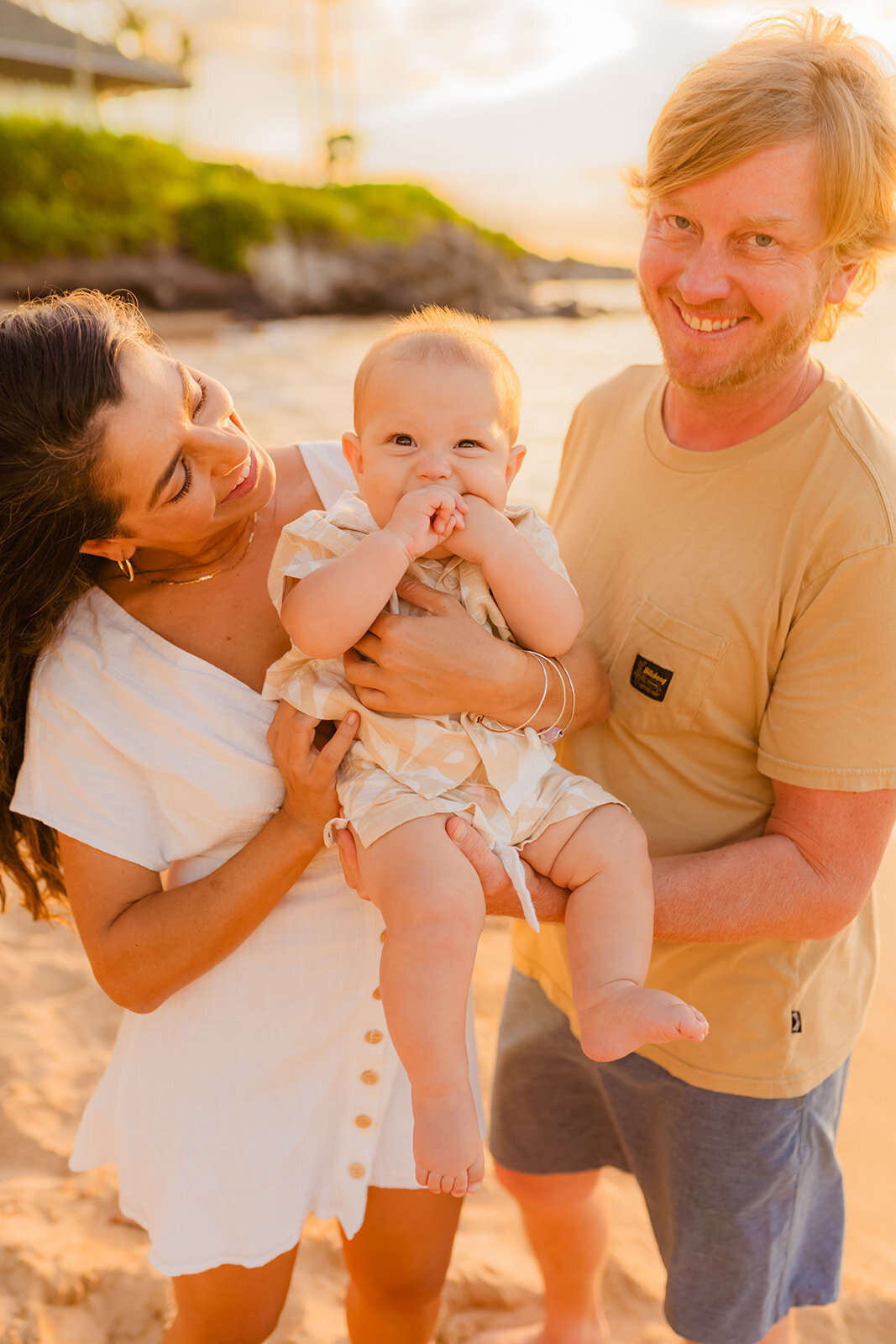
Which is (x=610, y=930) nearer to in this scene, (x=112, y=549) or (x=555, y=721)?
(x=555, y=721)

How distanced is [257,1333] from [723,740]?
5.29 ft

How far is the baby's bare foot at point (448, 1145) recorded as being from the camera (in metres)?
1.54

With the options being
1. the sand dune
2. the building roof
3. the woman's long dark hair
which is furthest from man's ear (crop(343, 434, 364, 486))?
the building roof

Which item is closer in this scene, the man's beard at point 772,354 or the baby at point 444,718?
the baby at point 444,718

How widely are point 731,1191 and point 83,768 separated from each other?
1648 mm

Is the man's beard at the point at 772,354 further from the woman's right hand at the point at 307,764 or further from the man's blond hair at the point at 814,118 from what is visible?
the woman's right hand at the point at 307,764

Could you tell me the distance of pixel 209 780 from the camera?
1.89 m

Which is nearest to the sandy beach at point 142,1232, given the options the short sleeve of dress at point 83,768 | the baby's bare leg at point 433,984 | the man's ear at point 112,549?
the baby's bare leg at point 433,984

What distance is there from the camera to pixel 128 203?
85.3 ft

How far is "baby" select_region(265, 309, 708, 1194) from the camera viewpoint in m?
1.65

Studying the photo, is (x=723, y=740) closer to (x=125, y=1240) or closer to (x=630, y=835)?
(x=630, y=835)

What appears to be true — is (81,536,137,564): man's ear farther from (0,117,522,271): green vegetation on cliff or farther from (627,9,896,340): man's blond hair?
(0,117,522,271): green vegetation on cliff

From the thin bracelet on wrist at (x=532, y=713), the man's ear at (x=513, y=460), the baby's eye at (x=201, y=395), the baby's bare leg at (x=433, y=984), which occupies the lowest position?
the baby's bare leg at (x=433, y=984)

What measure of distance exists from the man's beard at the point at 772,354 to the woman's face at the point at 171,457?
3.13ft
